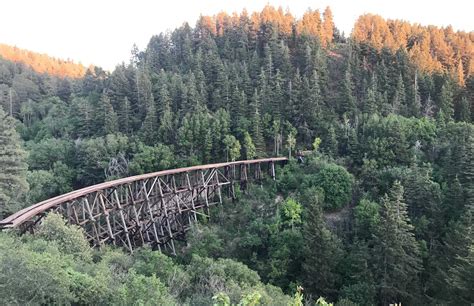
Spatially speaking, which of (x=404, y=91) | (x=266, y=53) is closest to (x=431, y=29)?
(x=404, y=91)

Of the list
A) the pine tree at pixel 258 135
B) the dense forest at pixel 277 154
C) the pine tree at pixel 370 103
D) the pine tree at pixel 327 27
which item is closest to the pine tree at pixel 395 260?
the dense forest at pixel 277 154

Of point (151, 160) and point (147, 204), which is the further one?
point (151, 160)

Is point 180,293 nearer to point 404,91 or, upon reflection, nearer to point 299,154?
point 299,154

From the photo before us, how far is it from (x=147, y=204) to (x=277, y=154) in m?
17.0

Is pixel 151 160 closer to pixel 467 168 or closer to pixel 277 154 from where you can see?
pixel 277 154

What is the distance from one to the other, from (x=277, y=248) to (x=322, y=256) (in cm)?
347

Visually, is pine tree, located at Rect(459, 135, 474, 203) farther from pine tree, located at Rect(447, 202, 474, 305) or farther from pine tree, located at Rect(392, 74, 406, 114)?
pine tree, located at Rect(392, 74, 406, 114)

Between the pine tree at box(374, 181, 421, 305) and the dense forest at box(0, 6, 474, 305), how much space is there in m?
0.09

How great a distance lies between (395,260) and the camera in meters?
24.2

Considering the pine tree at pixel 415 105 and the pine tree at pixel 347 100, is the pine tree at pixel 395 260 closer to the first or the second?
the pine tree at pixel 347 100

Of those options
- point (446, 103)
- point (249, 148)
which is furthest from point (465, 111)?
point (249, 148)

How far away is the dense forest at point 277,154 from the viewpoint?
715 inches

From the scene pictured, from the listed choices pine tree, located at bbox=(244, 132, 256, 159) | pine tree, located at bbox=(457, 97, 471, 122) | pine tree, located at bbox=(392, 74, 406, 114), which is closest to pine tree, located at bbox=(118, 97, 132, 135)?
pine tree, located at bbox=(244, 132, 256, 159)

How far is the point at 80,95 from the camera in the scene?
56.6 m
